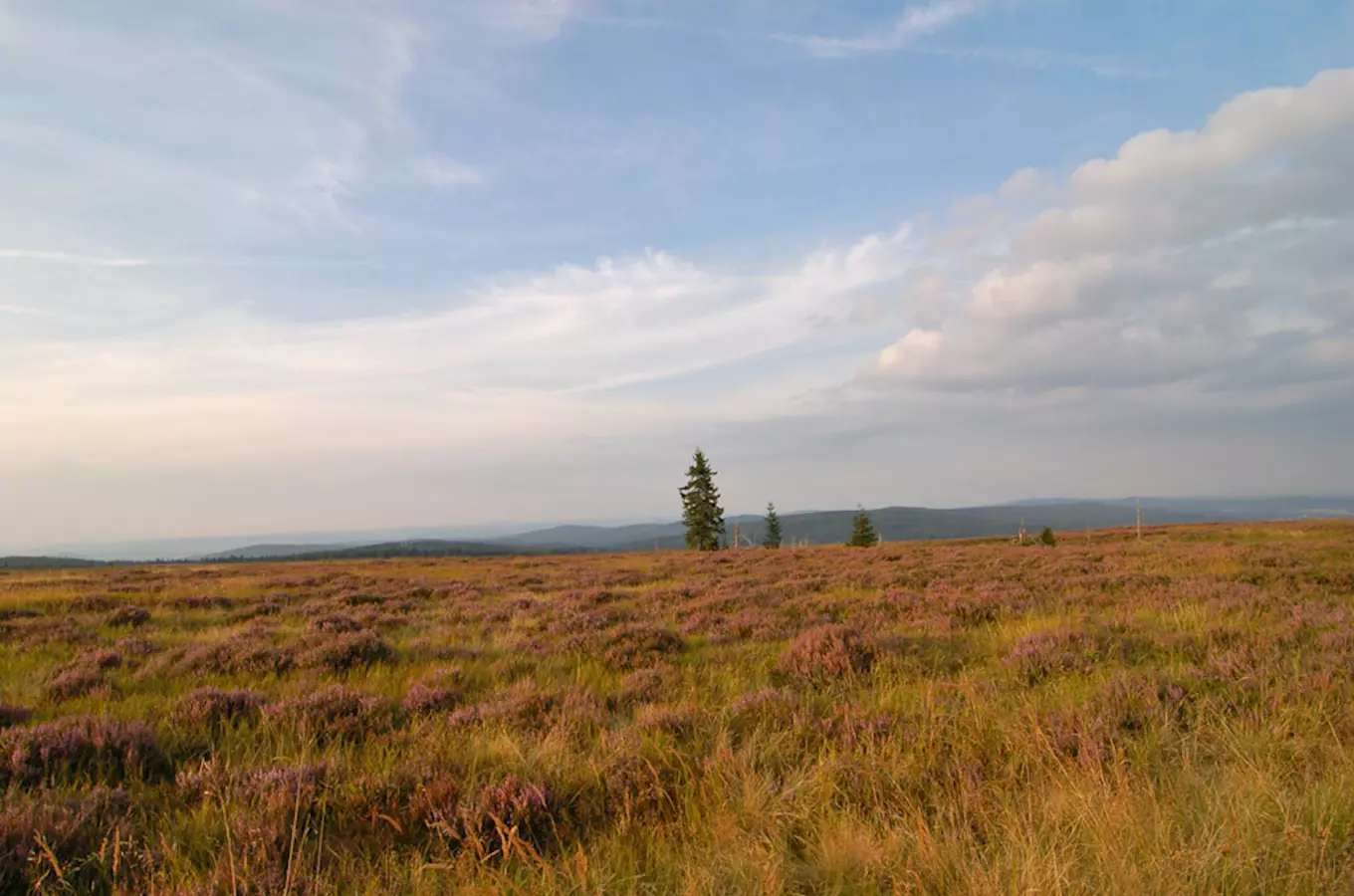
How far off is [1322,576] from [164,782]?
2014 cm

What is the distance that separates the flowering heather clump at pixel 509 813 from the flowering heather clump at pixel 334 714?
220 cm

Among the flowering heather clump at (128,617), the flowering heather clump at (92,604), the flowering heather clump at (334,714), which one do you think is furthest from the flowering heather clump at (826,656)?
the flowering heather clump at (92,604)

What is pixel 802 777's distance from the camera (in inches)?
145

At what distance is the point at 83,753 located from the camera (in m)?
4.16

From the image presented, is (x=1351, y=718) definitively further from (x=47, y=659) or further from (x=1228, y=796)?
(x=47, y=659)

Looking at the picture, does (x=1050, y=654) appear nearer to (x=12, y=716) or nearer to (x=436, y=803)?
(x=436, y=803)

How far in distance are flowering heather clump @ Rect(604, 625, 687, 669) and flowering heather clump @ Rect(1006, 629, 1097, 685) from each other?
14.3 ft

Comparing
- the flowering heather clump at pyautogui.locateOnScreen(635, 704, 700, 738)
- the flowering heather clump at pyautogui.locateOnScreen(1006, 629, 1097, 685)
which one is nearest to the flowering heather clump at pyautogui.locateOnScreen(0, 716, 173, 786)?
the flowering heather clump at pyautogui.locateOnScreen(635, 704, 700, 738)

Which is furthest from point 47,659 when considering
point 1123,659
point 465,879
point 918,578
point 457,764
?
point 918,578

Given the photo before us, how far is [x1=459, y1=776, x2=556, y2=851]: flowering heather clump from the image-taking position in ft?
10.4

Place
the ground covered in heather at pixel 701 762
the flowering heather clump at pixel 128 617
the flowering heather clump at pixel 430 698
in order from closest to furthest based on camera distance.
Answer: the ground covered in heather at pixel 701 762 → the flowering heather clump at pixel 430 698 → the flowering heather clump at pixel 128 617

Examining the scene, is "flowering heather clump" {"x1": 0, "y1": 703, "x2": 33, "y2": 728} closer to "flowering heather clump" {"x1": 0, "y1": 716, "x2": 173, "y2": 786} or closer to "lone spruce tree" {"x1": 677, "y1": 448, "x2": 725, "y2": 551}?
"flowering heather clump" {"x1": 0, "y1": 716, "x2": 173, "y2": 786}

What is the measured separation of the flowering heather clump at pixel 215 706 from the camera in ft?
16.6

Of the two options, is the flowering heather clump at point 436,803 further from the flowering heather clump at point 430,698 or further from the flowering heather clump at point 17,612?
the flowering heather clump at point 17,612
